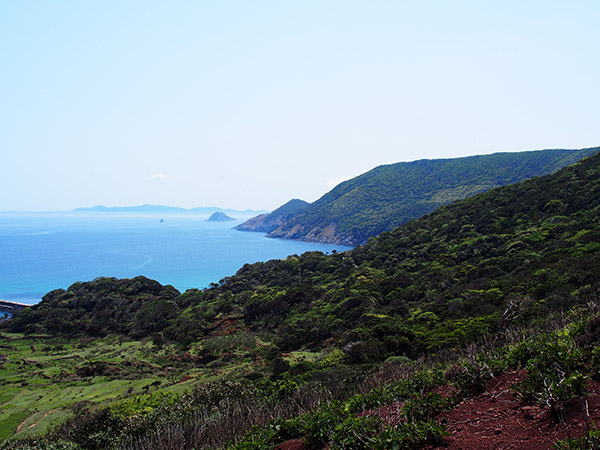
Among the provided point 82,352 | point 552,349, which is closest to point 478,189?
point 82,352

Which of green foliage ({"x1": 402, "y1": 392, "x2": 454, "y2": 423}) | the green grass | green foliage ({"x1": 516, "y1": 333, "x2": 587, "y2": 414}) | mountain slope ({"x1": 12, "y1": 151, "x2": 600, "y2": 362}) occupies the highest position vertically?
green foliage ({"x1": 516, "y1": 333, "x2": 587, "y2": 414})

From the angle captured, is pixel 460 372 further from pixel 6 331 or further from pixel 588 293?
pixel 6 331

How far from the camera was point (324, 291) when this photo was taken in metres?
37.0

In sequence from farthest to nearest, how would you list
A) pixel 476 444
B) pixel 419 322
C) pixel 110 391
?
pixel 419 322
pixel 110 391
pixel 476 444

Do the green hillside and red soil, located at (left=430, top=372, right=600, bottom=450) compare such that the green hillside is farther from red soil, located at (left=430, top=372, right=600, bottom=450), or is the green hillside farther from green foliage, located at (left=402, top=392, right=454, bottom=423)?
A: red soil, located at (left=430, top=372, right=600, bottom=450)

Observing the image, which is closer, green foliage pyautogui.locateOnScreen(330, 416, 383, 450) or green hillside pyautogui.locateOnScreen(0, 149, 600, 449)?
green foliage pyautogui.locateOnScreen(330, 416, 383, 450)

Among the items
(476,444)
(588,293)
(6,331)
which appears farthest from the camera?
(6,331)

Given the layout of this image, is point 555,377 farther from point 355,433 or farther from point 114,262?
point 114,262

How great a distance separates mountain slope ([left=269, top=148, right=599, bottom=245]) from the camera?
379ft

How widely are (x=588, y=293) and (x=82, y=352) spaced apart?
34.7 m

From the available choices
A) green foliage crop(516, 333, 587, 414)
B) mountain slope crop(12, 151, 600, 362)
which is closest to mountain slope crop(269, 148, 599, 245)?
mountain slope crop(12, 151, 600, 362)

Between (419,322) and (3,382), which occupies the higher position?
(419,322)

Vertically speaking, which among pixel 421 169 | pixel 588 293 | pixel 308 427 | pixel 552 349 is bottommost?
pixel 588 293

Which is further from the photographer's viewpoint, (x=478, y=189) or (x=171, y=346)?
(x=478, y=189)
